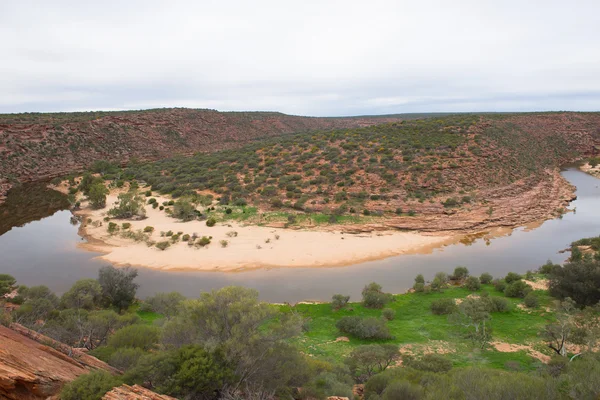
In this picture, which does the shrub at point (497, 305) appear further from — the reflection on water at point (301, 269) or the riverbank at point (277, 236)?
the riverbank at point (277, 236)

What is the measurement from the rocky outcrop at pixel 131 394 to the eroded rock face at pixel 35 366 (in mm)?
1061

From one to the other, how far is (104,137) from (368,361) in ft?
193

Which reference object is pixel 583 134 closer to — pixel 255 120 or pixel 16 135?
pixel 255 120

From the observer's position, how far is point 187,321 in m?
7.43

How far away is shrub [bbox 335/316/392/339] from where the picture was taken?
12094mm

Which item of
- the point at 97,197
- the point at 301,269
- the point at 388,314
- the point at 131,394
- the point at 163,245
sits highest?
the point at 97,197

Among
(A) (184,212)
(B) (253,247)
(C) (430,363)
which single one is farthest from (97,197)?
(C) (430,363)

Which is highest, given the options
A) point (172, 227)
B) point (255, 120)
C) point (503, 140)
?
point (255, 120)

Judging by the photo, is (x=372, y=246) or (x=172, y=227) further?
(x=172, y=227)

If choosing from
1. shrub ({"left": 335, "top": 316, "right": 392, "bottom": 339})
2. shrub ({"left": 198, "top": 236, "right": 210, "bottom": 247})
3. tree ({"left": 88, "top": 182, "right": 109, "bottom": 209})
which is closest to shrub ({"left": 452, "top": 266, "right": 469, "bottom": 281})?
shrub ({"left": 335, "top": 316, "right": 392, "bottom": 339})

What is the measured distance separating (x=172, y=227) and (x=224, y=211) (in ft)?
14.9

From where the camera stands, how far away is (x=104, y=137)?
5494 cm

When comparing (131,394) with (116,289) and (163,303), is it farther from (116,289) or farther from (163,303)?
(116,289)

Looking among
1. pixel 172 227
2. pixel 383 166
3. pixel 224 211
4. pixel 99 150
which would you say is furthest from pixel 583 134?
pixel 99 150
